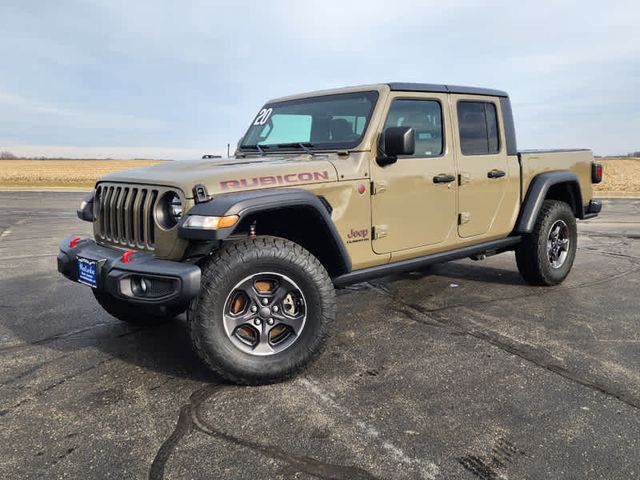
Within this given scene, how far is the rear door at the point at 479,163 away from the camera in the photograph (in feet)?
14.8

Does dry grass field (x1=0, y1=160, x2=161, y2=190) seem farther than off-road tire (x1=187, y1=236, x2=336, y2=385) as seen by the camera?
Yes

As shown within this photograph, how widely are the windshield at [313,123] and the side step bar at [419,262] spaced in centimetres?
96

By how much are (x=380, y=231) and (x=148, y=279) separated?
1725mm

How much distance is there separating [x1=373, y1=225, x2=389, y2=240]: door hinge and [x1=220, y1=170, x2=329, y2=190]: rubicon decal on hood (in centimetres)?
59

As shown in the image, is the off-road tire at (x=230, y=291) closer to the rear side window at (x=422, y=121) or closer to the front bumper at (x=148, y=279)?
the front bumper at (x=148, y=279)

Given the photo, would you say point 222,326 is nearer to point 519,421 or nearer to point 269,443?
point 269,443

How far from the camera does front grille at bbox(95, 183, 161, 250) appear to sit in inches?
127

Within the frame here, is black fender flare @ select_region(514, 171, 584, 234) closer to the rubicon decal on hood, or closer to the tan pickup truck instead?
the tan pickup truck

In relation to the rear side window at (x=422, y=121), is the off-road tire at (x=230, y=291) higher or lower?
lower

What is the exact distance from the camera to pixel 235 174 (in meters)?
3.23

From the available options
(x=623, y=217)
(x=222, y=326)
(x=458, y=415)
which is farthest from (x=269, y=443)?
(x=623, y=217)

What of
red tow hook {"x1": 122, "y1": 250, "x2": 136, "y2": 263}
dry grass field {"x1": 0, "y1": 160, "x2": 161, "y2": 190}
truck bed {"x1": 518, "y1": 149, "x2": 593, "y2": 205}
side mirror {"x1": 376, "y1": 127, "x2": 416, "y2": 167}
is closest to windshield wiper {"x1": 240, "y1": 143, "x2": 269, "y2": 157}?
side mirror {"x1": 376, "y1": 127, "x2": 416, "y2": 167}

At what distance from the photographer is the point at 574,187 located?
573cm

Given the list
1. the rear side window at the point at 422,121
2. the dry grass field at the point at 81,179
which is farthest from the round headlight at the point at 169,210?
the dry grass field at the point at 81,179
